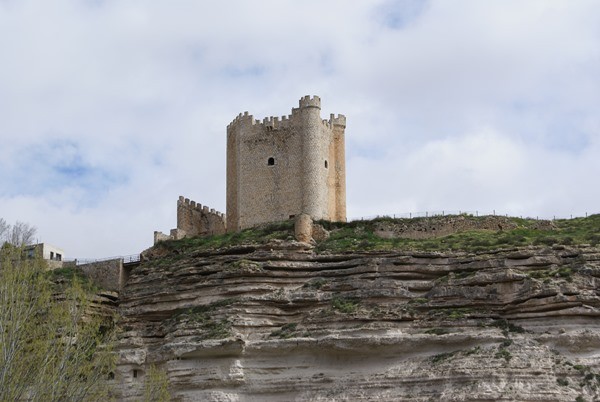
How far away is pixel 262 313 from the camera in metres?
49.9

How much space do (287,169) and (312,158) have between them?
151 centimetres

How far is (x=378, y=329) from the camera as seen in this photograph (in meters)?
47.3

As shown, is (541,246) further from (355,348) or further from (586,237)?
(355,348)

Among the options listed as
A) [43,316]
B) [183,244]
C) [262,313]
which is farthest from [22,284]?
[183,244]

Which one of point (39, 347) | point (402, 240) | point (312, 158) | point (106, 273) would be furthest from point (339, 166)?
point (39, 347)

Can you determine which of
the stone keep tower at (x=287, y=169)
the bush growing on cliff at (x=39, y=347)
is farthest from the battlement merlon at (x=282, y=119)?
the bush growing on cliff at (x=39, y=347)

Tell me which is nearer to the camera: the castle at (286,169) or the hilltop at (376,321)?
the hilltop at (376,321)

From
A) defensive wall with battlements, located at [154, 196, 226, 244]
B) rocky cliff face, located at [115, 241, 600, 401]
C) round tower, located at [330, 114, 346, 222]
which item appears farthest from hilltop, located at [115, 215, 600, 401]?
defensive wall with battlements, located at [154, 196, 226, 244]

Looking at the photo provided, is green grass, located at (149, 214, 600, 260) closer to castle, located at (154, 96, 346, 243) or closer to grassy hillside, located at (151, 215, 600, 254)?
grassy hillside, located at (151, 215, 600, 254)

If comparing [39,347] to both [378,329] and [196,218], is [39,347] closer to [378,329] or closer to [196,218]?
[378,329]

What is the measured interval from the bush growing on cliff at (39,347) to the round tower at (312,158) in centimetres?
2374

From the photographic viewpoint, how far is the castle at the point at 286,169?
59938mm

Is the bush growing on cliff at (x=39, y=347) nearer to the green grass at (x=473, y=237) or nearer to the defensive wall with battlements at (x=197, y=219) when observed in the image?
the green grass at (x=473, y=237)

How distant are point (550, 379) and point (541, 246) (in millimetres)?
8716
